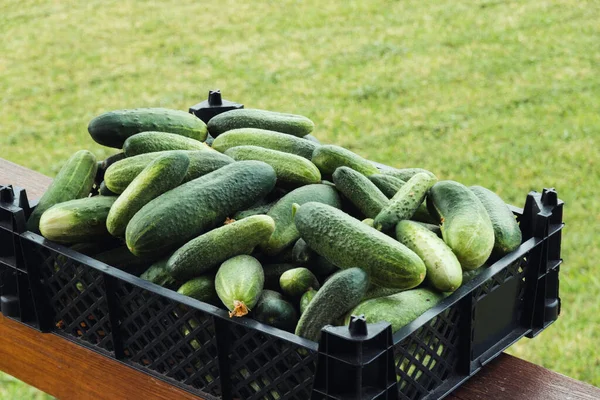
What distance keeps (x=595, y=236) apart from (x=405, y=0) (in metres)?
3.66

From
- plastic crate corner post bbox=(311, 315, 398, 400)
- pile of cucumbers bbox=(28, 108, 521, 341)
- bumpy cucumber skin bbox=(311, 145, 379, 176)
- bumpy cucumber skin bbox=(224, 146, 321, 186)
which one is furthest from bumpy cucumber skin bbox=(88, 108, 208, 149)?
plastic crate corner post bbox=(311, 315, 398, 400)

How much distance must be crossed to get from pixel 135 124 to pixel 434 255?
2.66ft

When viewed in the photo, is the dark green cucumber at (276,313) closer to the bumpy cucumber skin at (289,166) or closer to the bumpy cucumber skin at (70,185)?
the bumpy cucumber skin at (289,166)

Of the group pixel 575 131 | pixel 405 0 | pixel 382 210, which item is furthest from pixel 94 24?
pixel 382 210

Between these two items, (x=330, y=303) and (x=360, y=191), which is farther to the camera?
(x=360, y=191)

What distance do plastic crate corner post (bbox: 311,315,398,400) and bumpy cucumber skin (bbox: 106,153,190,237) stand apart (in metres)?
0.52

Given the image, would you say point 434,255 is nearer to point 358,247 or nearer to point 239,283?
point 358,247

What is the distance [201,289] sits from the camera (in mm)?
1577

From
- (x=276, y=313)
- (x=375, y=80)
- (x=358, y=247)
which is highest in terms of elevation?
(x=358, y=247)

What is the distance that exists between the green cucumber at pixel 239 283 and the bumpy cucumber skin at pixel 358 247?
112 millimetres

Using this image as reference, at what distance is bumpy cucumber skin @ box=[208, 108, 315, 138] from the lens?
81.5 inches

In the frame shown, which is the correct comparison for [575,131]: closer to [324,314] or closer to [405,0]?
[405,0]

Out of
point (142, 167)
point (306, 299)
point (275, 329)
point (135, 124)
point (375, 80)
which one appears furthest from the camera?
point (375, 80)

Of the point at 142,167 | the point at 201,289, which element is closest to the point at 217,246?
the point at 201,289
